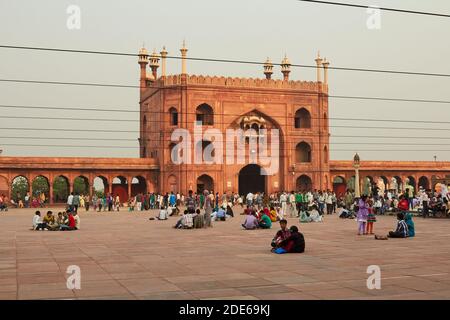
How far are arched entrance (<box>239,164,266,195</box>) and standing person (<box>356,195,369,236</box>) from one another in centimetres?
2757

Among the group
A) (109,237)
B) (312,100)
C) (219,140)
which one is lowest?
(109,237)

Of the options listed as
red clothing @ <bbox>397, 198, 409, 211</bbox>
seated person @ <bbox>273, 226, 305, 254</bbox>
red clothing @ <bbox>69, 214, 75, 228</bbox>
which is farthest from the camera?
red clothing @ <bbox>69, 214, 75, 228</bbox>

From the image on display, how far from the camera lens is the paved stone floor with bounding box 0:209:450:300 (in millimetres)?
6262

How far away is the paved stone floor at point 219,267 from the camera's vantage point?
6.26 meters

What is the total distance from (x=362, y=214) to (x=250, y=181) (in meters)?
28.9

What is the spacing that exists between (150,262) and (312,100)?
3391 cm

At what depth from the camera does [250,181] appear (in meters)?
42.3

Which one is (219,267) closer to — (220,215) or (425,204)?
(220,215)

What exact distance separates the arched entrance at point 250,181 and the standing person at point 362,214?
2757cm

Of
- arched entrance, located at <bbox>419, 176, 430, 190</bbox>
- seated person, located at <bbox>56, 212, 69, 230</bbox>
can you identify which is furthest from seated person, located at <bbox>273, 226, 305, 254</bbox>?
arched entrance, located at <bbox>419, 176, 430, 190</bbox>

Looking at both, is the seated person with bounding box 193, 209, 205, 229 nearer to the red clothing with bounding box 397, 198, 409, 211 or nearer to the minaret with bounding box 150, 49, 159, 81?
the red clothing with bounding box 397, 198, 409, 211
